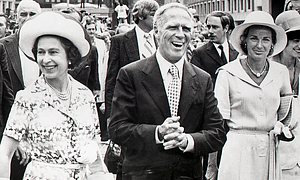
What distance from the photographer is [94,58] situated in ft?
28.1

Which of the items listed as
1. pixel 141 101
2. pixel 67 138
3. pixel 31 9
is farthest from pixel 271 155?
pixel 31 9

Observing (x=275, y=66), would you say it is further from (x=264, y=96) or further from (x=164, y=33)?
(x=164, y=33)

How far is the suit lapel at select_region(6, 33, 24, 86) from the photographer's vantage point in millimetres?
6113

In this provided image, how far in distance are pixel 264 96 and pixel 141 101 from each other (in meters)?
1.61

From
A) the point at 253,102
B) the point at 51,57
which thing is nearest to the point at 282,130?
the point at 253,102

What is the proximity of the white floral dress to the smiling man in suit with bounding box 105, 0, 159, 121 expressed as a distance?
8.52ft

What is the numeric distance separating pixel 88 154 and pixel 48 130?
0.93 ft

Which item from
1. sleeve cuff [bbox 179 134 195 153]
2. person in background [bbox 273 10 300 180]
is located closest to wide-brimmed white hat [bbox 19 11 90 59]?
sleeve cuff [bbox 179 134 195 153]

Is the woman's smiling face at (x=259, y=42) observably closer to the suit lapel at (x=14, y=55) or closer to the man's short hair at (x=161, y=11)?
the man's short hair at (x=161, y=11)

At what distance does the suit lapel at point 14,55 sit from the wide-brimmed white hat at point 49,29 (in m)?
2.47

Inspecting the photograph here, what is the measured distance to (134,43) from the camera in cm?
625

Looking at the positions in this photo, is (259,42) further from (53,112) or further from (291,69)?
(53,112)

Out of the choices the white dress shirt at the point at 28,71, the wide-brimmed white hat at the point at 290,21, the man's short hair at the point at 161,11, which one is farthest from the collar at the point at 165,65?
the white dress shirt at the point at 28,71

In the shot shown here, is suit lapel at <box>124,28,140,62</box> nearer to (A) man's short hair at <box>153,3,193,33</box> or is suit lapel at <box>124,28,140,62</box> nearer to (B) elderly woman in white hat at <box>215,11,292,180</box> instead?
(B) elderly woman in white hat at <box>215,11,292,180</box>
